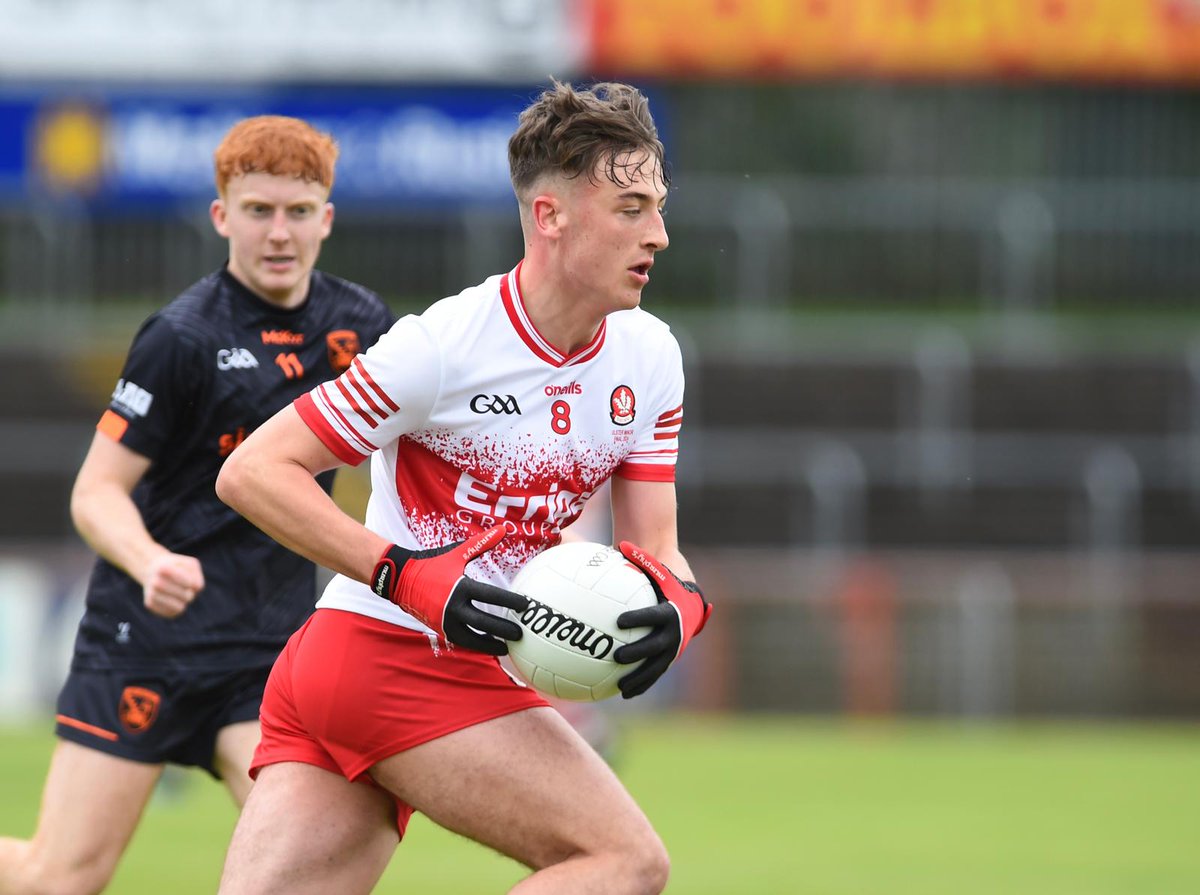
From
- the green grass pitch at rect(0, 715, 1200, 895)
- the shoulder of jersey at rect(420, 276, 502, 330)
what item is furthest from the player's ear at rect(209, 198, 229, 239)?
the green grass pitch at rect(0, 715, 1200, 895)

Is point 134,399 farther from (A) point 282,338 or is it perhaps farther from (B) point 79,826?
(B) point 79,826

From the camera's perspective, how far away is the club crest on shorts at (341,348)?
585cm

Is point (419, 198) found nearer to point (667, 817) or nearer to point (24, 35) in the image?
point (24, 35)

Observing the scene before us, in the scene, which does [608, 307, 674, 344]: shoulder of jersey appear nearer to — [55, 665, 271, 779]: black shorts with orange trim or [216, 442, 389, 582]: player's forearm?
[216, 442, 389, 582]: player's forearm

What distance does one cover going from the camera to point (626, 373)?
Answer: 4.82m

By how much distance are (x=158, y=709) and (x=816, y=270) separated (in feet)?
48.7

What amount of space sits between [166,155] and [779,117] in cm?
640

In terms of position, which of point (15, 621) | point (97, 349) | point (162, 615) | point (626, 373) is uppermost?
point (626, 373)

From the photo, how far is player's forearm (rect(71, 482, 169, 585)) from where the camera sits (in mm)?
5477

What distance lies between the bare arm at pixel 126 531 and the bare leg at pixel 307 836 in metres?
0.76

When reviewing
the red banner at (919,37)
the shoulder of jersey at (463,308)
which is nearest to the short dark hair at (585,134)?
the shoulder of jersey at (463,308)

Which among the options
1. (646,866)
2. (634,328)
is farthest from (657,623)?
(634,328)

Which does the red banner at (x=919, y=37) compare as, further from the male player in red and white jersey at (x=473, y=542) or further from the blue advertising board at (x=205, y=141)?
the male player in red and white jersey at (x=473, y=542)

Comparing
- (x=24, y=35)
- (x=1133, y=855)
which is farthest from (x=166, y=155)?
(x=1133, y=855)
